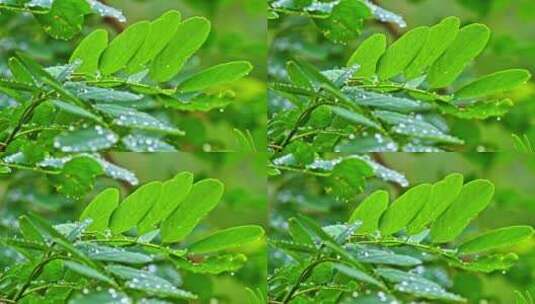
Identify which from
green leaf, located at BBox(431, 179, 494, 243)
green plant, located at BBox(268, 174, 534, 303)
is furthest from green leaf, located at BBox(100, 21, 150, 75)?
green leaf, located at BBox(431, 179, 494, 243)

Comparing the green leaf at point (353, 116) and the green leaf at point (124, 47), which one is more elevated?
the green leaf at point (124, 47)

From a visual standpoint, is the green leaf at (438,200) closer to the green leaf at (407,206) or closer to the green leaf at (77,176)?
the green leaf at (407,206)

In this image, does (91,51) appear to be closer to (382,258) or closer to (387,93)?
(387,93)

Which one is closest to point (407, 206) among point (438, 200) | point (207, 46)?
point (438, 200)

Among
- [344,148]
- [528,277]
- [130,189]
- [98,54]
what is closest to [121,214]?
[130,189]

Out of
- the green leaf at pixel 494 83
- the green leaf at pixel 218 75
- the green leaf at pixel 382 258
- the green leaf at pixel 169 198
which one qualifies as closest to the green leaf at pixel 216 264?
the green leaf at pixel 169 198

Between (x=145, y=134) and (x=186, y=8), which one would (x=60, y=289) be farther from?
(x=186, y=8)
